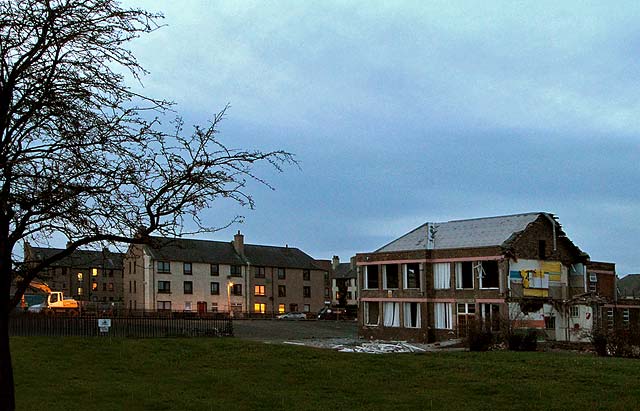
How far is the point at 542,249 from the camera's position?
51.9 m

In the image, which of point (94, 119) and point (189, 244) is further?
point (189, 244)

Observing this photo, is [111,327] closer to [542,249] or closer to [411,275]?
[411,275]

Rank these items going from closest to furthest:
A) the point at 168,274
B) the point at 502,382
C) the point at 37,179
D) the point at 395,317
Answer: the point at 37,179 → the point at 502,382 → the point at 395,317 → the point at 168,274

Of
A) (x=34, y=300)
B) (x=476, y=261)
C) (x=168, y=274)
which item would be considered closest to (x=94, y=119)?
(x=476, y=261)

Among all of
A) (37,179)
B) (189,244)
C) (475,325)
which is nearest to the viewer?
(37,179)

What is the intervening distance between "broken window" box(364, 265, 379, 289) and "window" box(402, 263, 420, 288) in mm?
2925

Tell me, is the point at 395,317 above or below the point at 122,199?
below

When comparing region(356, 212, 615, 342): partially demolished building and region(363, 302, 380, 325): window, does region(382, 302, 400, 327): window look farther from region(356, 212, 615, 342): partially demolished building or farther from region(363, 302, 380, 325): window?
region(363, 302, 380, 325): window

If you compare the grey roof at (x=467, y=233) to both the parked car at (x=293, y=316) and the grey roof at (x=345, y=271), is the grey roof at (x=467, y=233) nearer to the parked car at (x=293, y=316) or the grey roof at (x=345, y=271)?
the parked car at (x=293, y=316)

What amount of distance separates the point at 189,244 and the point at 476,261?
39548 mm

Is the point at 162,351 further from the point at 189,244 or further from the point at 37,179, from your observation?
the point at 37,179

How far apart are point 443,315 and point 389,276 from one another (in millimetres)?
5726

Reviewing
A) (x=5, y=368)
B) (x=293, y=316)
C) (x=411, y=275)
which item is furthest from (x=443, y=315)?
(x=5, y=368)

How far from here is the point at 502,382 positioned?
21641 mm
